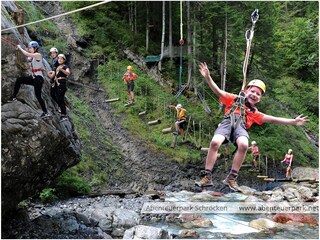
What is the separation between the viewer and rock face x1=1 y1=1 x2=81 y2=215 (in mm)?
7996

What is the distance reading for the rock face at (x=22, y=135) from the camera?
8.00 m

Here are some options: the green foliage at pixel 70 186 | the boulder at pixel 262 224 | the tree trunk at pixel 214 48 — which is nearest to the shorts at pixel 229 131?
the boulder at pixel 262 224

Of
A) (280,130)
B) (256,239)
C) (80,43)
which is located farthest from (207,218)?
Result: (80,43)

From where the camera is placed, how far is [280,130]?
24.5 metres

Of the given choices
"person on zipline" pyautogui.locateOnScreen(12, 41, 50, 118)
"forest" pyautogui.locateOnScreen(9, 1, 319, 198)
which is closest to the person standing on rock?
"person on zipline" pyautogui.locateOnScreen(12, 41, 50, 118)

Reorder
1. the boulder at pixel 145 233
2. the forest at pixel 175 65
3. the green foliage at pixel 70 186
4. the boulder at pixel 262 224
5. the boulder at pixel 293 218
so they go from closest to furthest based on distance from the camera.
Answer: the boulder at pixel 145 233, the boulder at pixel 262 224, the boulder at pixel 293 218, the green foliage at pixel 70 186, the forest at pixel 175 65

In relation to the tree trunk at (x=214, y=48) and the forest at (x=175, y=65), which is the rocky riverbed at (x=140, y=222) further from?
the tree trunk at (x=214, y=48)

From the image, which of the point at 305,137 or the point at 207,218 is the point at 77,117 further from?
the point at 305,137

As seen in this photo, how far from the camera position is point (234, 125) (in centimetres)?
538

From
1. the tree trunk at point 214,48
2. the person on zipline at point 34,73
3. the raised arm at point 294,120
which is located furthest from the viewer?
the tree trunk at point 214,48

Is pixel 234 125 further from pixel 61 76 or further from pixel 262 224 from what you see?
pixel 262 224

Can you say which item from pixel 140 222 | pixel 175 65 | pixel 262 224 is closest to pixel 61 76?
pixel 140 222

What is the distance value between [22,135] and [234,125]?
4.81m

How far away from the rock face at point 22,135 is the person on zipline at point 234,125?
4.41 m
